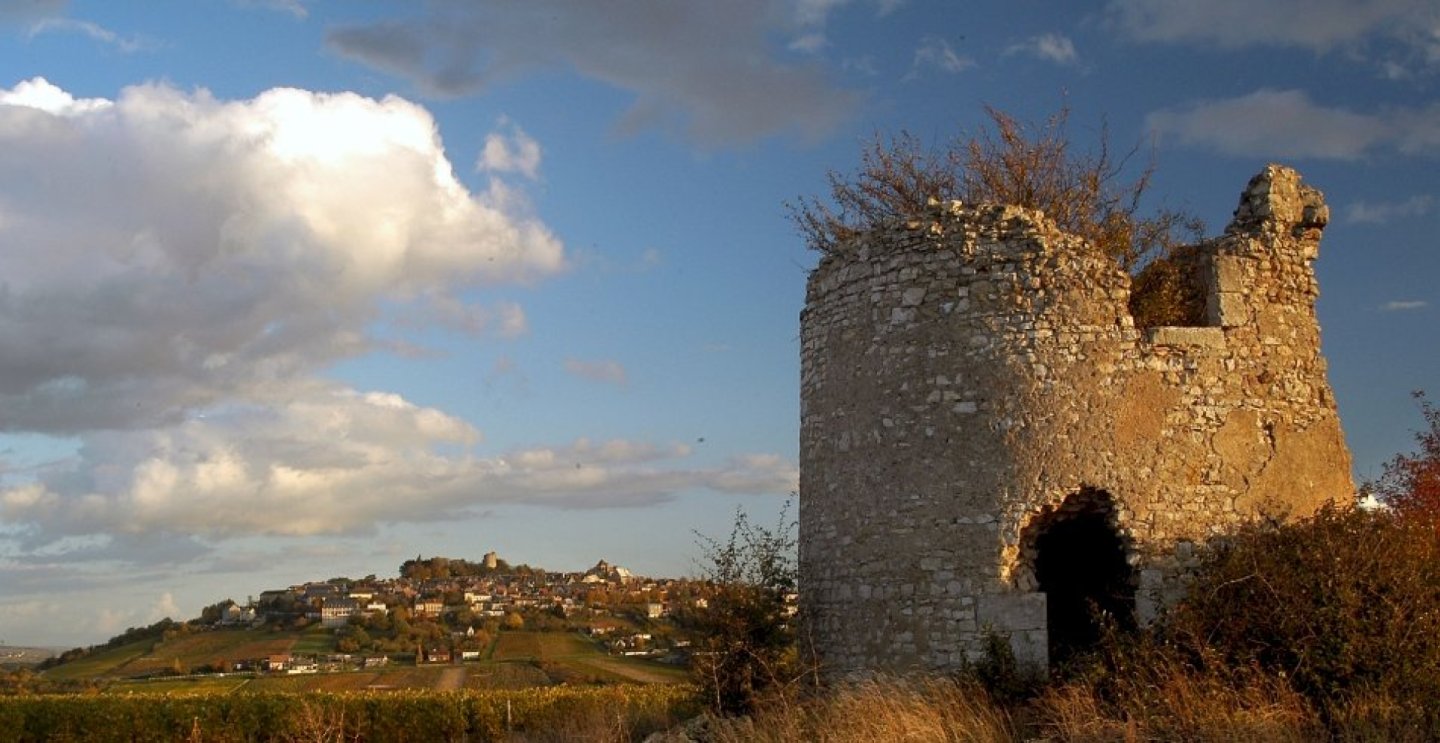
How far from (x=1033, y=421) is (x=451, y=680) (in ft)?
111

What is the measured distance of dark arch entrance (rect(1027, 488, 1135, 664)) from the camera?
35.4 ft

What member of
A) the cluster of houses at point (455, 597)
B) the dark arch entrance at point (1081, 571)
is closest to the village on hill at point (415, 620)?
the cluster of houses at point (455, 597)

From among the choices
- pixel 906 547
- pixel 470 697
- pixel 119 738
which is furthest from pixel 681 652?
pixel 119 738

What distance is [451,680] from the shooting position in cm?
4066

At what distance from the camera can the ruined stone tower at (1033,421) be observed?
10.6 meters

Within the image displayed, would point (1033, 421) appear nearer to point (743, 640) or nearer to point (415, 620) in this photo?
point (743, 640)

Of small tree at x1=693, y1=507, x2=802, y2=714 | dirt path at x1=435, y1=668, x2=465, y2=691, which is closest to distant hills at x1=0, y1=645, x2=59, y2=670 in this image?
dirt path at x1=435, y1=668, x2=465, y2=691

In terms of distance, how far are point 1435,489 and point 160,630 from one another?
5906 cm

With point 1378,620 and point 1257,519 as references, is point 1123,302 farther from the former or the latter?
point 1378,620

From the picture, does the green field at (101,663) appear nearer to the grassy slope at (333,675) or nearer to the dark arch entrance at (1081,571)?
the grassy slope at (333,675)

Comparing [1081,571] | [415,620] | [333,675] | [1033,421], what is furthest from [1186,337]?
[415,620]

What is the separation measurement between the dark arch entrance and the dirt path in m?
27.7

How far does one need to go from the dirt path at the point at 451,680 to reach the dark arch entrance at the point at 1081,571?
27748 millimetres

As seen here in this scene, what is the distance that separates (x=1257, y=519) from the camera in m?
10.9
